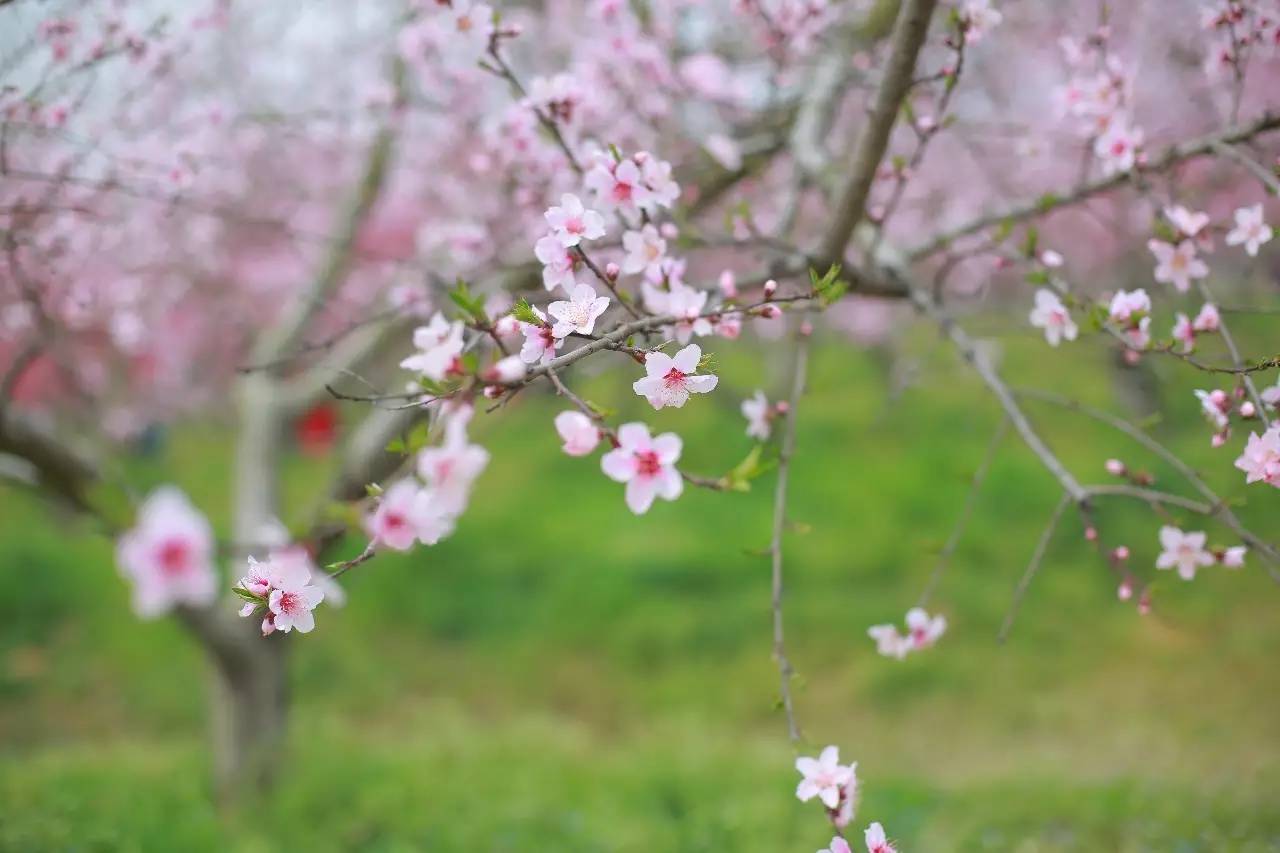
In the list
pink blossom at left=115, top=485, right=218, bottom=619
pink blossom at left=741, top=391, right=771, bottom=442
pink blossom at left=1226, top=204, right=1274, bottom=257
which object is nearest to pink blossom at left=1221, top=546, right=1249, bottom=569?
pink blossom at left=1226, top=204, right=1274, bottom=257

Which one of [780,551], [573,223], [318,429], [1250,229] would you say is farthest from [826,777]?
[318,429]

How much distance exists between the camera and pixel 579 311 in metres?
1.39

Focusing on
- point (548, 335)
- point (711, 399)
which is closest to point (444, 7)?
point (548, 335)

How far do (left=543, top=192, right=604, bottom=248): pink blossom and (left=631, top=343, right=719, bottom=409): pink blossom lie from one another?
28 cm

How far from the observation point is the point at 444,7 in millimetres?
1989

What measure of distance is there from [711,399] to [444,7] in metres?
8.83

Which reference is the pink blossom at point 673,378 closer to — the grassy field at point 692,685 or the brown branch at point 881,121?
the grassy field at point 692,685

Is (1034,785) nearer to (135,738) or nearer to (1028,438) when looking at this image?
(1028,438)

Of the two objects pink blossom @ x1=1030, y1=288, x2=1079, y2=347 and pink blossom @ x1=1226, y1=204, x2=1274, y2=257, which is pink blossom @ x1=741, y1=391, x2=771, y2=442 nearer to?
pink blossom @ x1=1030, y1=288, x2=1079, y2=347

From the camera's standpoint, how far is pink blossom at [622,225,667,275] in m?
1.69

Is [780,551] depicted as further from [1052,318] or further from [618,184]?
[1052,318]

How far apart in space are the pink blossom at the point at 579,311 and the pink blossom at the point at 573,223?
9 cm

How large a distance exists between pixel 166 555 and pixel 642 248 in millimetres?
1111

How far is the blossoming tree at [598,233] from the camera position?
48.9 inches
